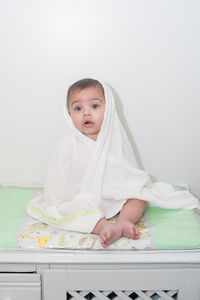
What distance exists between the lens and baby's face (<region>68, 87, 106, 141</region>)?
4.20 feet

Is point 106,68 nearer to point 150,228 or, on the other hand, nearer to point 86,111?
point 86,111

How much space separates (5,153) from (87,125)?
1.58 ft

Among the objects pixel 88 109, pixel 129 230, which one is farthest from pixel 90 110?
pixel 129 230

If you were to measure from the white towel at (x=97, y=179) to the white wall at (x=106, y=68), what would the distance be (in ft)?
0.78

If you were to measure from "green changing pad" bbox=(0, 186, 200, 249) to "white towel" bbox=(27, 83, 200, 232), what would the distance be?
46 millimetres

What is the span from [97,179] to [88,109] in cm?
26

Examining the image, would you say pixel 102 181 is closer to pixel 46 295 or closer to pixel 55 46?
pixel 46 295

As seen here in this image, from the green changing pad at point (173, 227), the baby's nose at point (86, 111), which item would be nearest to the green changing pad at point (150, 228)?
the green changing pad at point (173, 227)

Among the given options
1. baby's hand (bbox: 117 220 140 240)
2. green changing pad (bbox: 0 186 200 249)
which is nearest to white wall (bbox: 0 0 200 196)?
green changing pad (bbox: 0 186 200 249)

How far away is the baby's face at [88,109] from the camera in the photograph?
1281 millimetres

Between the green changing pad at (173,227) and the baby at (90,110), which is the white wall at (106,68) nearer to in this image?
the baby at (90,110)

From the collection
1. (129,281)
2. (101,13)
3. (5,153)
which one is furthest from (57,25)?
(129,281)

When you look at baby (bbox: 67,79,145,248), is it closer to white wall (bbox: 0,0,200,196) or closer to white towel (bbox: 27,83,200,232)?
white towel (bbox: 27,83,200,232)

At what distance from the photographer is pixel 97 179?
1.26m
